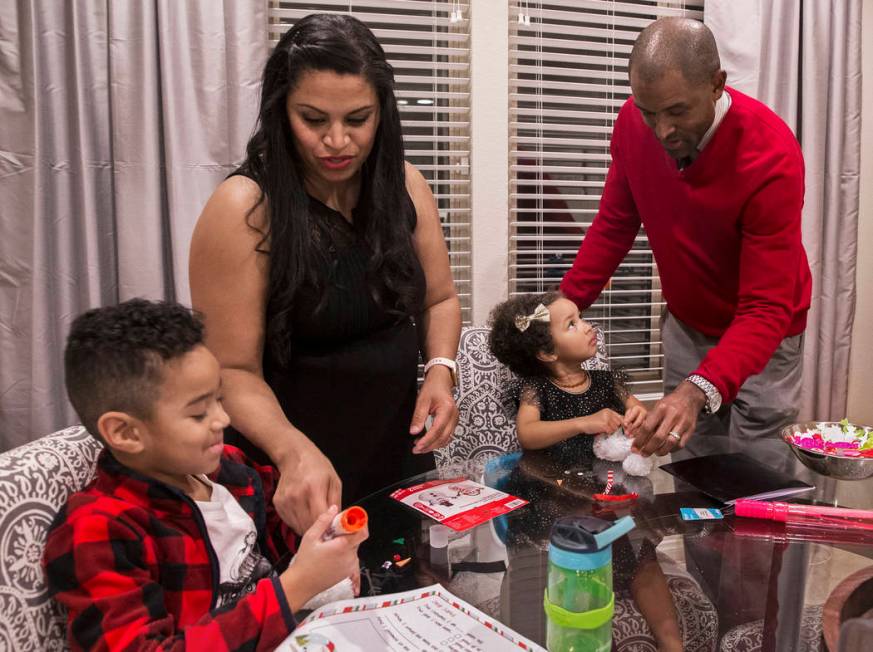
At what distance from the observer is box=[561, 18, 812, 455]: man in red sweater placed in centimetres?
184

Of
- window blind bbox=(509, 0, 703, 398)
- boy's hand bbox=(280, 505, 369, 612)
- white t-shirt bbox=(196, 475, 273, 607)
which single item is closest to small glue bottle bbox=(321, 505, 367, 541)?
boy's hand bbox=(280, 505, 369, 612)

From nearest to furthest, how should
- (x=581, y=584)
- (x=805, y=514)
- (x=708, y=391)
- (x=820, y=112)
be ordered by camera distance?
(x=581, y=584), (x=805, y=514), (x=708, y=391), (x=820, y=112)

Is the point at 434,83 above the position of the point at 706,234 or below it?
above

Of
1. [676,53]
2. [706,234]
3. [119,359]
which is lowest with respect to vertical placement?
[119,359]

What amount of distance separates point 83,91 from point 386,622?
2203 millimetres

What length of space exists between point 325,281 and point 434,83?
1718 mm

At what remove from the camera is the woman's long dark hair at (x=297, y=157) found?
1.40 meters

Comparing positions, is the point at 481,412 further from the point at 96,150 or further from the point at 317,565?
the point at 96,150

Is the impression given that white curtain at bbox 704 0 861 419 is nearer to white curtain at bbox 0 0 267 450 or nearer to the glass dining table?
the glass dining table

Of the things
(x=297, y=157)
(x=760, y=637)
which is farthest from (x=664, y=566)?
(x=297, y=157)

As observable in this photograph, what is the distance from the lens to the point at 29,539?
1.02 metres

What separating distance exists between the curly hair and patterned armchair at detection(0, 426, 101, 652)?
0.32 ft

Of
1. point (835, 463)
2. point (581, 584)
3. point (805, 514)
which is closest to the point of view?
point (581, 584)

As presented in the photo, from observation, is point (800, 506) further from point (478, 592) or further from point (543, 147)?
point (543, 147)
